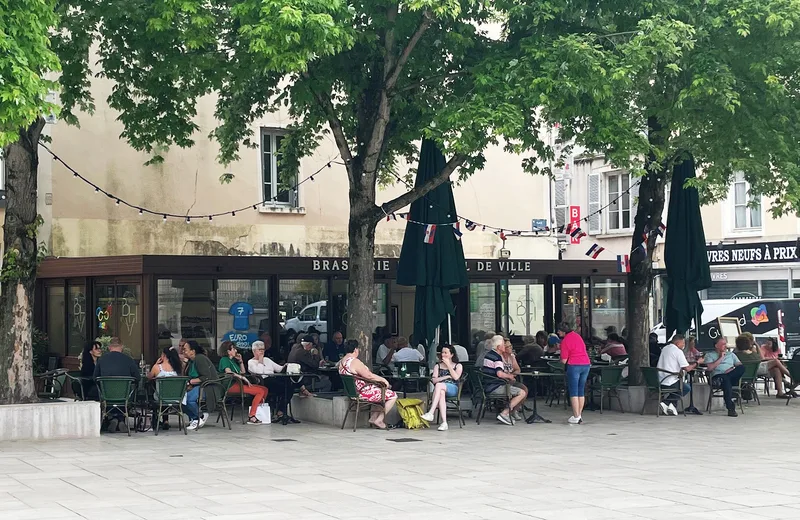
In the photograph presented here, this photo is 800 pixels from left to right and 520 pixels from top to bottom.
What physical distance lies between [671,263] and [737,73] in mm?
3922

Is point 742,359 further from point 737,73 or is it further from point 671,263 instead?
point 737,73

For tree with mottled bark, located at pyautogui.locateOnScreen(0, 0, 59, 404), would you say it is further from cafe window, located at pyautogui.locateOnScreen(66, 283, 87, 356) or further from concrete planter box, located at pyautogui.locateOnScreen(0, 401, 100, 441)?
cafe window, located at pyautogui.locateOnScreen(66, 283, 87, 356)

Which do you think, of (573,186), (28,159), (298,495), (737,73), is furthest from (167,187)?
(573,186)

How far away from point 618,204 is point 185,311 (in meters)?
22.1

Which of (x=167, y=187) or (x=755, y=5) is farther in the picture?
(x=167, y=187)

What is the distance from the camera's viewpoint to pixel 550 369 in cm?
2012

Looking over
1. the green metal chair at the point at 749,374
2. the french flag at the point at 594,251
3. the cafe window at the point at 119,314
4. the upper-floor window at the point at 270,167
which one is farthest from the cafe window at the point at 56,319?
the green metal chair at the point at 749,374

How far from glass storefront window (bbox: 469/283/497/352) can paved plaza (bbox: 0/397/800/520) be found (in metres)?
8.23

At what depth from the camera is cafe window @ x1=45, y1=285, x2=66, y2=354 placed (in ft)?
72.4

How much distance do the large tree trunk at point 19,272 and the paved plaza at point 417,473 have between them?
41.5 inches

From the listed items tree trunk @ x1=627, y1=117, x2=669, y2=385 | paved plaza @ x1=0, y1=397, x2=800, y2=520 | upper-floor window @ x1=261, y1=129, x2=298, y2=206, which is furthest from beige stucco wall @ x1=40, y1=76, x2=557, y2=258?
paved plaza @ x1=0, y1=397, x2=800, y2=520

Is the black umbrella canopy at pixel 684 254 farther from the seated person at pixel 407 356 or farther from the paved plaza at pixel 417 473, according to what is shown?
the seated person at pixel 407 356

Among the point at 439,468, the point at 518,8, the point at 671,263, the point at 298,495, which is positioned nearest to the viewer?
the point at 298,495

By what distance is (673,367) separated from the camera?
1764 cm
